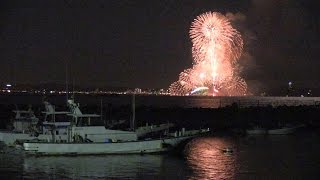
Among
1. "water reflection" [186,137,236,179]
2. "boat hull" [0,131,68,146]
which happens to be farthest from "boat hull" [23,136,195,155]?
"water reflection" [186,137,236,179]

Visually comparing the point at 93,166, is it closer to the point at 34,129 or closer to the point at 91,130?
the point at 91,130

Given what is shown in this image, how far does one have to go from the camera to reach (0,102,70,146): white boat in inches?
1572

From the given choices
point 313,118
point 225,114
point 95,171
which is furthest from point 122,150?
point 313,118

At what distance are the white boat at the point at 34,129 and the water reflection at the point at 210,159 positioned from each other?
8944mm

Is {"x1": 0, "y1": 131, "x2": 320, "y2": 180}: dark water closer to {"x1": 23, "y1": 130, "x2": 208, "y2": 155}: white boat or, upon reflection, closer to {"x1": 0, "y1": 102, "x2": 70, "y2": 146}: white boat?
{"x1": 23, "y1": 130, "x2": 208, "y2": 155}: white boat

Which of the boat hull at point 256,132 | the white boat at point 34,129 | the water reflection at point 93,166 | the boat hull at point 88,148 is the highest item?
the white boat at point 34,129

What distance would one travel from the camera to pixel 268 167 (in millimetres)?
35719

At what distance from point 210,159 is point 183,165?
339 cm

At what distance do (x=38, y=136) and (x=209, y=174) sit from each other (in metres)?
13.6

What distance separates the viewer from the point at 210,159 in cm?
3888

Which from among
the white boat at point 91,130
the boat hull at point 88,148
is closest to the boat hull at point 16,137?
the white boat at point 91,130

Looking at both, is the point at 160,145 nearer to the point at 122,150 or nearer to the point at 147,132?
the point at 122,150

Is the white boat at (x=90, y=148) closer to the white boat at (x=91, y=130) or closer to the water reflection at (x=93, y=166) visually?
the water reflection at (x=93, y=166)

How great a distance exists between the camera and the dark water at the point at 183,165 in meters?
32.5
